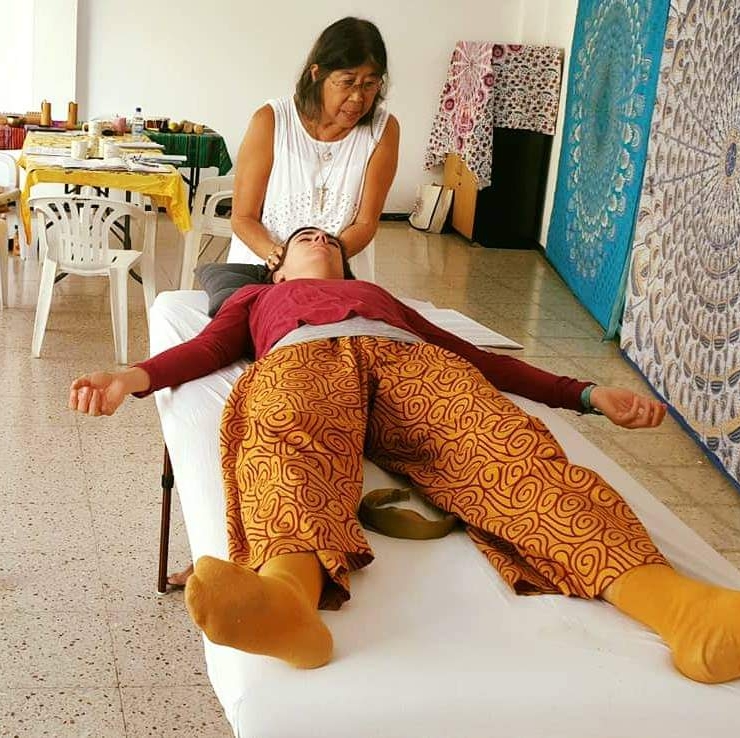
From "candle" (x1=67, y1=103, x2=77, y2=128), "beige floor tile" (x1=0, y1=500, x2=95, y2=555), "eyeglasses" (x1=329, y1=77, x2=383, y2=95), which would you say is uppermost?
"eyeglasses" (x1=329, y1=77, x2=383, y2=95)

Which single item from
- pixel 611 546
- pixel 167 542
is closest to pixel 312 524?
pixel 611 546

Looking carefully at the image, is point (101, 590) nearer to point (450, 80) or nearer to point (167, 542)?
point (167, 542)

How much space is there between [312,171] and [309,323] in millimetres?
1111

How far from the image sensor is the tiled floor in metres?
1.98

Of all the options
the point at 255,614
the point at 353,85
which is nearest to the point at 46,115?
the point at 353,85

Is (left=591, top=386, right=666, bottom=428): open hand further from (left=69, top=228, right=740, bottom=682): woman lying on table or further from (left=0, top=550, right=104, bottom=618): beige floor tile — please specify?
(left=0, top=550, right=104, bottom=618): beige floor tile

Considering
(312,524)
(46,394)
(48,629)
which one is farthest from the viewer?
(46,394)

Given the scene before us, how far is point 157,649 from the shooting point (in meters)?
2.15

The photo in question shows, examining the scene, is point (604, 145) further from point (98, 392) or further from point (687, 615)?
point (687, 615)

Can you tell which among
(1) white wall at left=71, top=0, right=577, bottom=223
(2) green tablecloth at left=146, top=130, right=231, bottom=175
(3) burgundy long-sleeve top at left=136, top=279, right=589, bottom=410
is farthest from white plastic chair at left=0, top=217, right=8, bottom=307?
(1) white wall at left=71, top=0, right=577, bottom=223

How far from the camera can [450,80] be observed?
25.2 feet

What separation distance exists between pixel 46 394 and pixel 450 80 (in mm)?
4874

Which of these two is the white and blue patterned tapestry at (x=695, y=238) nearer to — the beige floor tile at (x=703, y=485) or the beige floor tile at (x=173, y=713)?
the beige floor tile at (x=703, y=485)

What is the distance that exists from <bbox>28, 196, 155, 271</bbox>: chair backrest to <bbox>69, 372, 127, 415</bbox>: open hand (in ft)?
7.32
